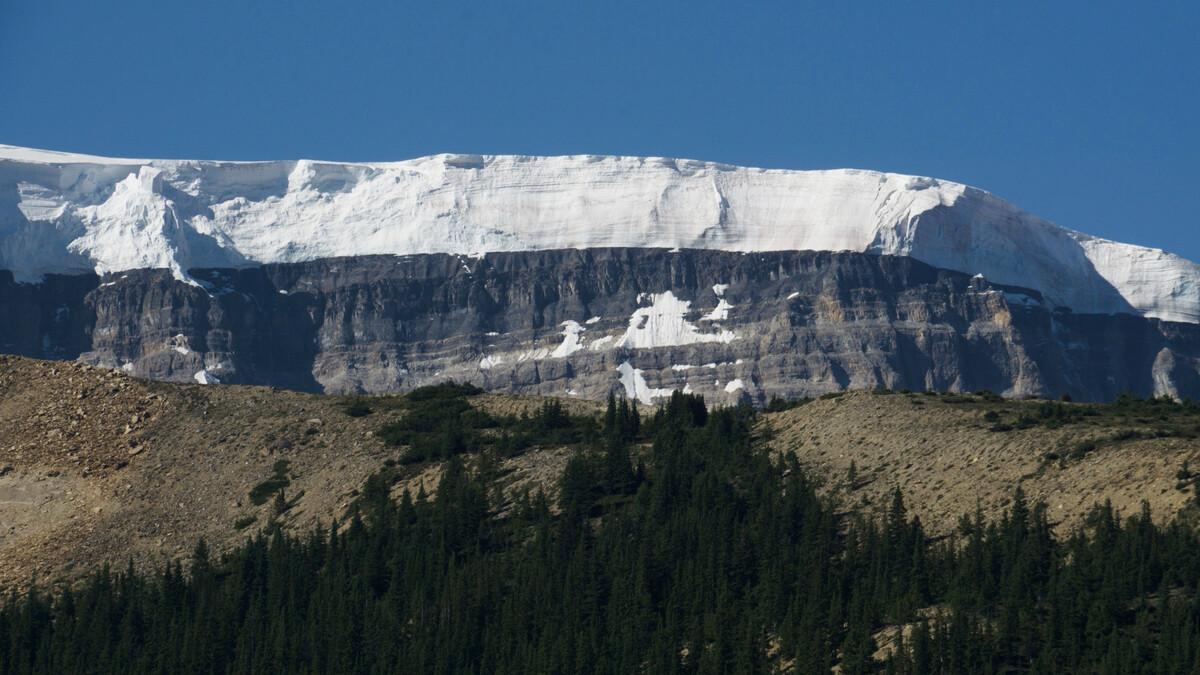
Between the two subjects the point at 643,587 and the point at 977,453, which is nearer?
the point at 643,587

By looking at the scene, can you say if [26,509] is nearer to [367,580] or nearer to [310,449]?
[310,449]

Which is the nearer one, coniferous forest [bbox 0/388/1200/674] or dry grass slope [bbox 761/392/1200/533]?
coniferous forest [bbox 0/388/1200/674]

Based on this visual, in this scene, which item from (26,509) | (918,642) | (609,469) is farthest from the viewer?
(26,509)

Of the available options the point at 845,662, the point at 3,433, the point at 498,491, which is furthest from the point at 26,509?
the point at 845,662

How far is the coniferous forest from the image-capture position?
133875 millimetres

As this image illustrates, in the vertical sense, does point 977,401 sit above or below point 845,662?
above

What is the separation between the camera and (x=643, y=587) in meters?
152

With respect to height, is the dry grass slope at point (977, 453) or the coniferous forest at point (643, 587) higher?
the dry grass slope at point (977, 453)

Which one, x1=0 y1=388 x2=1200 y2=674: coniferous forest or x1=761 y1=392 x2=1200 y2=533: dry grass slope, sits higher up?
x1=761 y1=392 x2=1200 y2=533: dry grass slope

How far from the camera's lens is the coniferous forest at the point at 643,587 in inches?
5271

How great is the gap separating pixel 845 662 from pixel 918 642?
13.4 feet

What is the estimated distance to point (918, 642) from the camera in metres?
131

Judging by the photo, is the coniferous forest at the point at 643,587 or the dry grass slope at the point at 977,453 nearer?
the coniferous forest at the point at 643,587

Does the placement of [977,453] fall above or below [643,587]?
above
